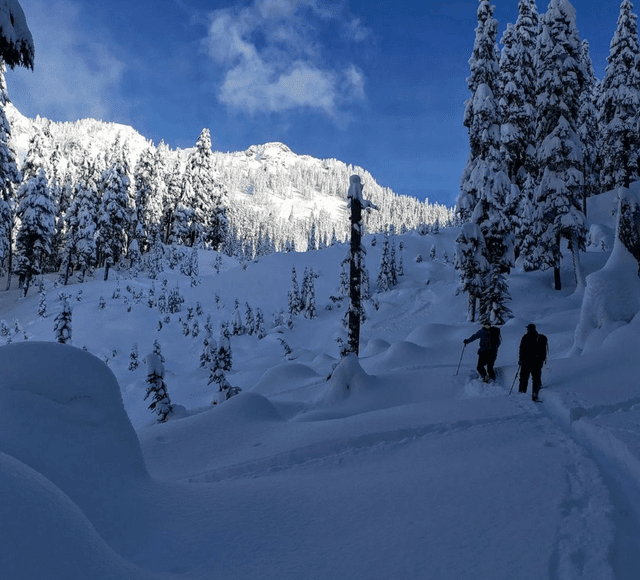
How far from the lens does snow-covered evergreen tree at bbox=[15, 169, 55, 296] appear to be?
3719cm

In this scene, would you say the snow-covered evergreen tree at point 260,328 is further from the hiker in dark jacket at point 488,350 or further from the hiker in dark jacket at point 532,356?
the hiker in dark jacket at point 532,356

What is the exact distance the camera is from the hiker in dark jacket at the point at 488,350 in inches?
407

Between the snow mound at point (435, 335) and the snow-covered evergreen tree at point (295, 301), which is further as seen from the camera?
the snow-covered evergreen tree at point (295, 301)

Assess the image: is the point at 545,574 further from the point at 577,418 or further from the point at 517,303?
the point at 517,303

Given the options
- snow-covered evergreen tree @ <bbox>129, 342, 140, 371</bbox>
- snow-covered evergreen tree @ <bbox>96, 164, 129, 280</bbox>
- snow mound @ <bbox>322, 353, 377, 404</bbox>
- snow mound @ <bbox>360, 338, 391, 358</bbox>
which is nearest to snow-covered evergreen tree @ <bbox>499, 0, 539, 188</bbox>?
snow mound @ <bbox>360, 338, 391, 358</bbox>

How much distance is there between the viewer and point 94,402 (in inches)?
163

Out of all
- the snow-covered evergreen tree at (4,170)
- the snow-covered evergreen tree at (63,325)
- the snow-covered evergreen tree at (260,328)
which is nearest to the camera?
the snow-covered evergreen tree at (63,325)

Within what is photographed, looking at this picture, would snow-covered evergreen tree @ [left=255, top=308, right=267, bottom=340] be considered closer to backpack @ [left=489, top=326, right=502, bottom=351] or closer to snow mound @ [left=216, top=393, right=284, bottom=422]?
backpack @ [left=489, top=326, right=502, bottom=351]

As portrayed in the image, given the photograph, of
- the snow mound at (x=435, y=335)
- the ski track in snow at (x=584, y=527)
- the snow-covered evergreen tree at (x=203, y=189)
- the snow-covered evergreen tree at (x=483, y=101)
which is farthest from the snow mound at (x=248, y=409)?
the snow-covered evergreen tree at (x=203, y=189)

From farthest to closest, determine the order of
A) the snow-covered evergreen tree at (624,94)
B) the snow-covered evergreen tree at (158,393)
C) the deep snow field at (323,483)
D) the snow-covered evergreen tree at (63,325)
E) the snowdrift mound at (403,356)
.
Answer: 1. the snow-covered evergreen tree at (624,94)
2. the snow-covered evergreen tree at (63,325)
3. the snowdrift mound at (403,356)
4. the snow-covered evergreen tree at (158,393)
5. the deep snow field at (323,483)

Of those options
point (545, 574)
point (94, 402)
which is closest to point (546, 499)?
point (545, 574)

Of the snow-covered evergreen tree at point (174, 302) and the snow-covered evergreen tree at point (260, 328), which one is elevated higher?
the snow-covered evergreen tree at point (174, 302)

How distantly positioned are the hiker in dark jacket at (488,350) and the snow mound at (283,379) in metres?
6.66

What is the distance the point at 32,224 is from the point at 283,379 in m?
33.9
